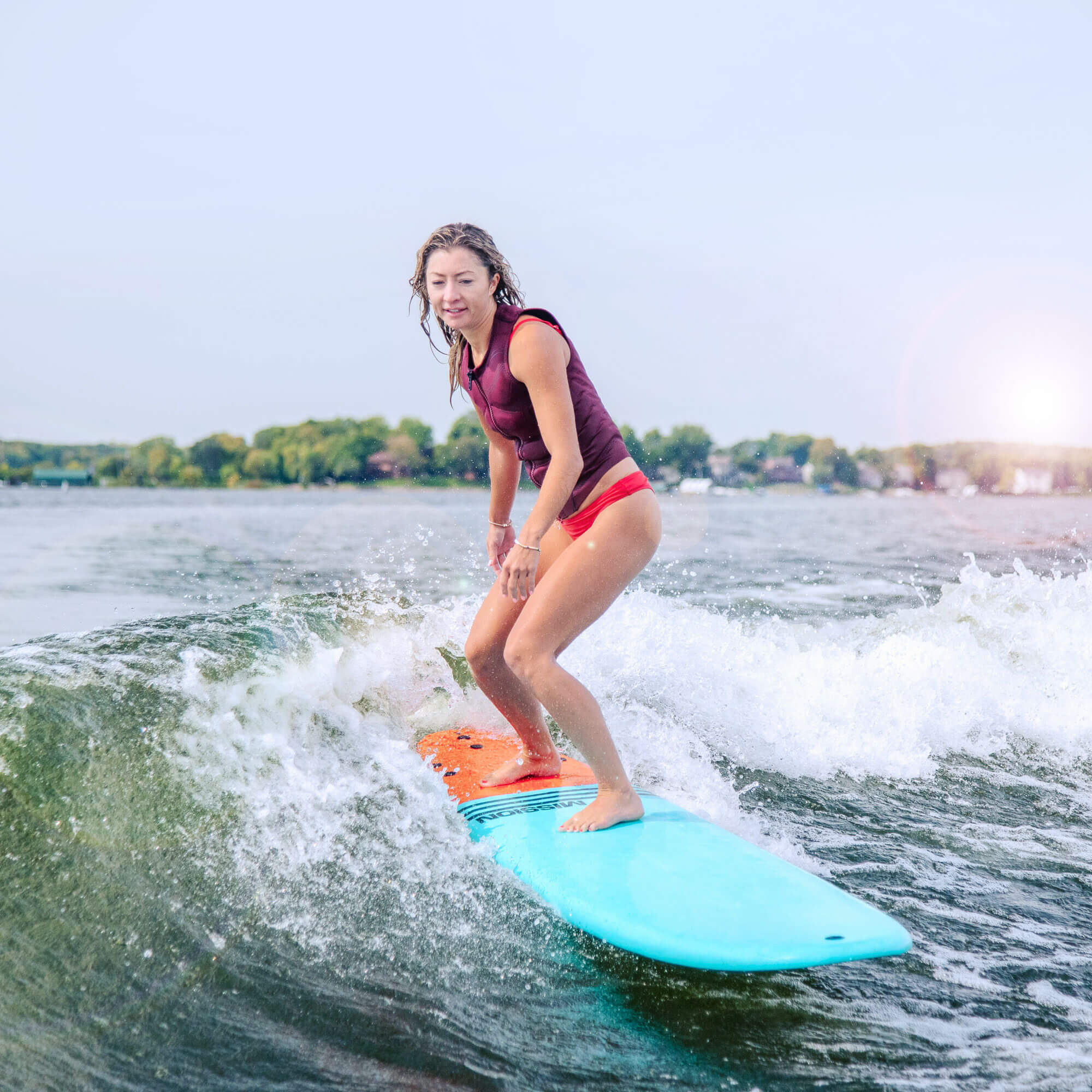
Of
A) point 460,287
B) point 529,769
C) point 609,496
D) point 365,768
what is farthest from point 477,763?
point 460,287

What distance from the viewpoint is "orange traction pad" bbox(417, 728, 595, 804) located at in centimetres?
376

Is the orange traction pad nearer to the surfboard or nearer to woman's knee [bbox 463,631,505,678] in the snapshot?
the surfboard

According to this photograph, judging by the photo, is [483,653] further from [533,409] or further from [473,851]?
[533,409]

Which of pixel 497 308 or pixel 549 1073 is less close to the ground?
pixel 497 308

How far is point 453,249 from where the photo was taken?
10.2 ft

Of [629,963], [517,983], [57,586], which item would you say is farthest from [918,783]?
[57,586]

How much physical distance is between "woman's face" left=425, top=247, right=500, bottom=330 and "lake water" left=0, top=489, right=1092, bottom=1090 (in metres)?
1.96

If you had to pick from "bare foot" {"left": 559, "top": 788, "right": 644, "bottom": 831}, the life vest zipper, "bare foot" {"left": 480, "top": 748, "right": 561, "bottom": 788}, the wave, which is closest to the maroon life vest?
the life vest zipper

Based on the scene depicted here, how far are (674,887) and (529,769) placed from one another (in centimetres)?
112

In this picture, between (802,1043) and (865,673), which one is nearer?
(802,1043)

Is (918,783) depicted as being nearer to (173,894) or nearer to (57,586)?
(173,894)

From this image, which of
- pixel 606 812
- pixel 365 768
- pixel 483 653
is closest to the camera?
pixel 606 812

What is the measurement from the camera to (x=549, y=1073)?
2.27 metres

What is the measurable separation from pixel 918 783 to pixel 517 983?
2943 millimetres
